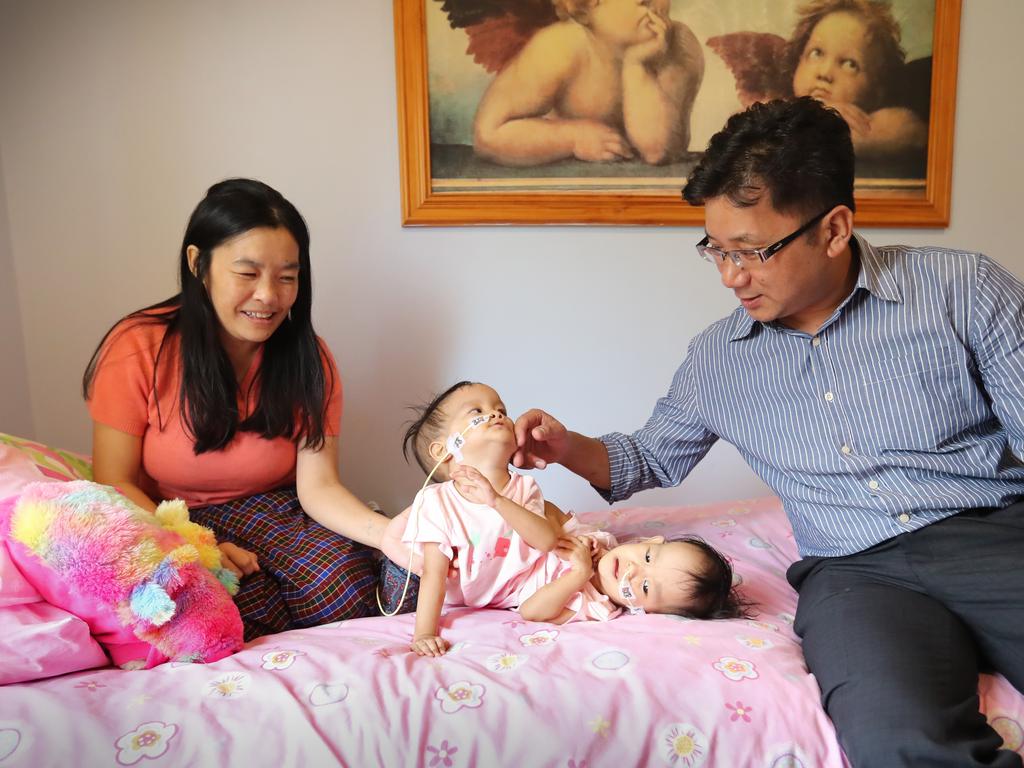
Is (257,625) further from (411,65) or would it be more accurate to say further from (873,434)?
(411,65)

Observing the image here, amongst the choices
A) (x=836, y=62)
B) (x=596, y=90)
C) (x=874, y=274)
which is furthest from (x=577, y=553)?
(x=836, y=62)

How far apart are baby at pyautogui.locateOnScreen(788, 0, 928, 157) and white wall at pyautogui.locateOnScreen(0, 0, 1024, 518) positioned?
0.74 ft

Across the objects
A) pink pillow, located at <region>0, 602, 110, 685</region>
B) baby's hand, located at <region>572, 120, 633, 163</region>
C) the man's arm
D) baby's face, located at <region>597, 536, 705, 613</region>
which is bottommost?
baby's face, located at <region>597, 536, 705, 613</region>

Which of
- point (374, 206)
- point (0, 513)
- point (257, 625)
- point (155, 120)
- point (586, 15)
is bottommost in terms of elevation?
point (257, 625)

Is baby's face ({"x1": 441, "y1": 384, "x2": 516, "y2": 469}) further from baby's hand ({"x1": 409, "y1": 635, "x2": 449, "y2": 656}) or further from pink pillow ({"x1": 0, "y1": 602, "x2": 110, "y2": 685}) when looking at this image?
pink pillow ({"x1": 0, "y1": 602, "x2": 110, "y2": 685})

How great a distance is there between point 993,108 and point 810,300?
4.95 ft

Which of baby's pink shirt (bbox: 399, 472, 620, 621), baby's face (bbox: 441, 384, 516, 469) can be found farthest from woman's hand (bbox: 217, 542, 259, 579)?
baby's face (bbox: 441, 384, 516, 469)

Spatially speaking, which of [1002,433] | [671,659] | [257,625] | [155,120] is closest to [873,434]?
[1002,433]

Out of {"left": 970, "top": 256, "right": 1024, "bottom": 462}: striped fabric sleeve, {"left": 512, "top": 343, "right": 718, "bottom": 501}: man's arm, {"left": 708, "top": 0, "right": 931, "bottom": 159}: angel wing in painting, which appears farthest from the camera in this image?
{"left": 708, "top": 0, "right": 931, "bottom": 159}: angel wing in painting

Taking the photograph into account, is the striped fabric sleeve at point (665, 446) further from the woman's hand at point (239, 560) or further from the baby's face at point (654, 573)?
the woman's hand at point (239, 560)

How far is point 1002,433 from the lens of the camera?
1.36 meters

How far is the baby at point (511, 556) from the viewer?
140 cm

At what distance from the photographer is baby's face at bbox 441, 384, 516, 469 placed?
1.49 m

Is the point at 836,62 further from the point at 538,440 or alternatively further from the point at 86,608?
the point at 86,608
